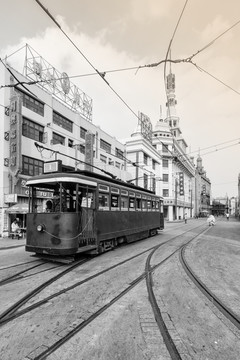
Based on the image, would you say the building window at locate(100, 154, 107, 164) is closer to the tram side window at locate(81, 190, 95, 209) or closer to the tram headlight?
the tram side window at locate(81, 190, 95, 209)

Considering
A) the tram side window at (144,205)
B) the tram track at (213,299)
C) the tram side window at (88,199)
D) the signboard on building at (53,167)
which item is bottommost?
the tram track at (213,299)

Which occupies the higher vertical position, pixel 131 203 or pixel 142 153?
pixel 142 153

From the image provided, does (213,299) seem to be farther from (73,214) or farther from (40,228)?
(40,228)

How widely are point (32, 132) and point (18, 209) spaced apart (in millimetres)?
7812

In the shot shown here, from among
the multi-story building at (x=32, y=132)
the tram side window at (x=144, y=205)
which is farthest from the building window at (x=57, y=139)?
the tram side window at (x=144, y=205)

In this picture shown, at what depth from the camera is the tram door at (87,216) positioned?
998 cm

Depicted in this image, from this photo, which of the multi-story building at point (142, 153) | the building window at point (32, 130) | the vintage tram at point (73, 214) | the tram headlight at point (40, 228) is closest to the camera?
the vintage tram at point (73, 214)

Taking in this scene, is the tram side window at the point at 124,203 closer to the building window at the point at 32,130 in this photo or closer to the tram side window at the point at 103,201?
the tram side window at the point at 103,201

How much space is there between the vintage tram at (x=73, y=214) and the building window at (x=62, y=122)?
17.2 meters

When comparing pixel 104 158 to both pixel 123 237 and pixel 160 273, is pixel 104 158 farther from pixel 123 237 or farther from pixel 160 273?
pixel 160 273

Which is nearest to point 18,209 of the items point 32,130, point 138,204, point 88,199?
point 32,130

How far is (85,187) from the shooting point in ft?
33.5

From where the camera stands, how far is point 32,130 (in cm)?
2397

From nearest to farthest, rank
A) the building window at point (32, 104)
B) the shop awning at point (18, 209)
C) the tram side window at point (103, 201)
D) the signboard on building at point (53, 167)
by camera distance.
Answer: the signboard on building at point (53, 167)
the tram side window at point (103, 201)
the shop awning at point (18, 209)
the building window at point (32, 104)
